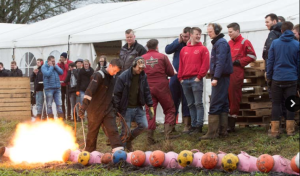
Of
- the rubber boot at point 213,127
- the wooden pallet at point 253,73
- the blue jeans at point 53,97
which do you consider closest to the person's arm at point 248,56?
the wooden pallet at point 253,73

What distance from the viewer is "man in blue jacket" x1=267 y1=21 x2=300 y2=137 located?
9.91m

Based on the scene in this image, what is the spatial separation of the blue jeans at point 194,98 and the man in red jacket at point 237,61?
615 mm

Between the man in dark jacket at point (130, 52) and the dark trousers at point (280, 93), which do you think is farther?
the man in dark jacket at point (130, 52)

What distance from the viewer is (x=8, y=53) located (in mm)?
18484

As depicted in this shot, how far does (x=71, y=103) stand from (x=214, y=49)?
6.72 meters

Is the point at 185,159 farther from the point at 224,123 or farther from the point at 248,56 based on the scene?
the point at 248,56

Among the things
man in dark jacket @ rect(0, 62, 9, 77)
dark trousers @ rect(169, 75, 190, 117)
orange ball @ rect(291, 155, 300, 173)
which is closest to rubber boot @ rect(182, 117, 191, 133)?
dark trousers @ rect(169, 75, 190, 117)

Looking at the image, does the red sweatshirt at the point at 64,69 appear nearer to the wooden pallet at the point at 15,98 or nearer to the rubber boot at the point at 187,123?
the wooden pallet at the point at 15,98

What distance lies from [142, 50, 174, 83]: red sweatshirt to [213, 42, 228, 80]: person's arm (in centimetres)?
119

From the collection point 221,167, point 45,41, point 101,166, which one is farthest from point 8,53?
point 221,167

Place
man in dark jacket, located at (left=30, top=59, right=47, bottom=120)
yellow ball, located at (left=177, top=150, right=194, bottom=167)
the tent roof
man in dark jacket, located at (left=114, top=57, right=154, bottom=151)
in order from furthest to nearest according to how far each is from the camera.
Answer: man in dark jacket, located at (left=30, top=59, right=47, bottom=120) → the tent roof → man in dark jacket, located at (left=114, top=57, right=154, bottom=151) → yellow ball, located at (left=177, top=150, right=194, bottom=167)

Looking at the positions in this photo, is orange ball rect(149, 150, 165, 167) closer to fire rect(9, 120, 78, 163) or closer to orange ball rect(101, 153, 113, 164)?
orange ball rect(101, 153, 113, 164)

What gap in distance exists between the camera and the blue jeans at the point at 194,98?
439 inches

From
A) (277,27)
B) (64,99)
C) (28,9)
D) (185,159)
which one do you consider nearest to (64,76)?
(64,99)
